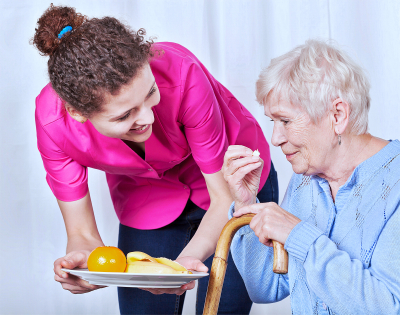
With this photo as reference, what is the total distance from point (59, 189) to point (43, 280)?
124 centimetres

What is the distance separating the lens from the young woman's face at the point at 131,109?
112 cm

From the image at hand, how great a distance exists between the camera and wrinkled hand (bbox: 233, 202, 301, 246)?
1.06 meters

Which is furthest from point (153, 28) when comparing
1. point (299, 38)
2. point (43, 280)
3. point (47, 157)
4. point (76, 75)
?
point (43, 280)

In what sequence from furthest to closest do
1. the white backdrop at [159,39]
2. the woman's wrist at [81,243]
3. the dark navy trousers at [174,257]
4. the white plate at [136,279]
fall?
1. the white backdrop at [159,39]
2. the dark navy trousers at [174,257]
3. the woman's wrist at [81,243]
4. the white plate at [136,279]

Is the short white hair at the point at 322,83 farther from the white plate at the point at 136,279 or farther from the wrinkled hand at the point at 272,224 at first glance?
the white plate at the point at 136,279

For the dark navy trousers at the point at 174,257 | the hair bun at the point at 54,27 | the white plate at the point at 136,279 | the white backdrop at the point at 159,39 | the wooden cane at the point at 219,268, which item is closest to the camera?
the white plate at the point at 136,279

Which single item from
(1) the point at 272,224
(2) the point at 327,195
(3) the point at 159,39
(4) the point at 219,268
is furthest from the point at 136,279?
(3) the point at 159,39

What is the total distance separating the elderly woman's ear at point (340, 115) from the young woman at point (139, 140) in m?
0.24

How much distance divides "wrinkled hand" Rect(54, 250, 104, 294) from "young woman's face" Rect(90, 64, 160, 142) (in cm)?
39

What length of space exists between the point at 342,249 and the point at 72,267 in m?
0.75

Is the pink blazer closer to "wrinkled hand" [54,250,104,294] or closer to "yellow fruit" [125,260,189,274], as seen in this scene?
"wrinkled hand" [54,250,104,294]

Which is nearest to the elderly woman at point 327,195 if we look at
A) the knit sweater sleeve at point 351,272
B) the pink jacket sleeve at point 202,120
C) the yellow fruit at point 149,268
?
the knit sweater sleeve at point 351,272

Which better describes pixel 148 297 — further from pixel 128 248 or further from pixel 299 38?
pixel 299 38

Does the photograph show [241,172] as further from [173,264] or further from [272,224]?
[173,264]
